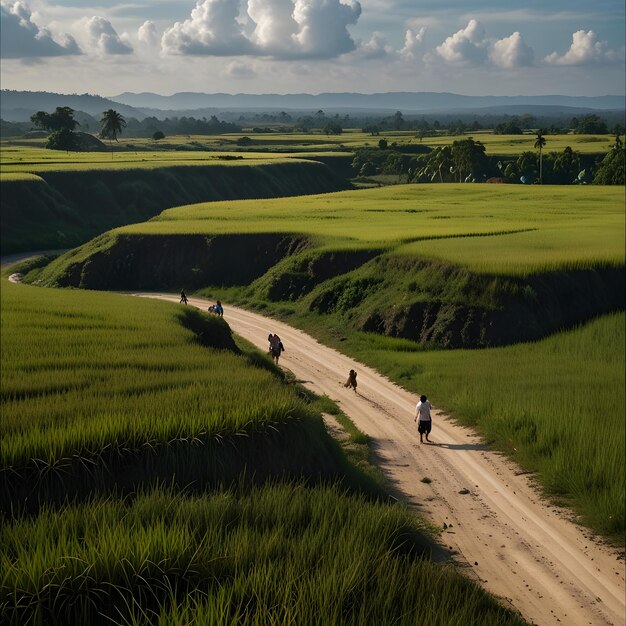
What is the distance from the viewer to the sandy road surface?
13.9 m

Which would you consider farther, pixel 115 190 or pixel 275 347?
pixel 115 190

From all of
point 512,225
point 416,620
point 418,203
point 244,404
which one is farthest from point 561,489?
point 418,203

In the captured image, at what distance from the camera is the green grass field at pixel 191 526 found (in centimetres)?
696

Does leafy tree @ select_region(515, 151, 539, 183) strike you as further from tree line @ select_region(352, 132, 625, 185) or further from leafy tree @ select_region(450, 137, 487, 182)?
leafy tree @ select_region(450, 137, 487, 182)

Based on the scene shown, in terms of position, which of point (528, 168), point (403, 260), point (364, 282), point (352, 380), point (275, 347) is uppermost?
point (528, 168)

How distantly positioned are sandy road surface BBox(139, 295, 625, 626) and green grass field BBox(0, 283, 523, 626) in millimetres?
3058

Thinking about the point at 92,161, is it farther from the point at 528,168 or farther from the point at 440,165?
the point at 528,168

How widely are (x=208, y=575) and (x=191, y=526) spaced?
1.33 m

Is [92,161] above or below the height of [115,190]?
above

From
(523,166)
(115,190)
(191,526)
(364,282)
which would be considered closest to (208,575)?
(191,526)

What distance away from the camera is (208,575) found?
296 inches

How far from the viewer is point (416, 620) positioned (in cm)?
679

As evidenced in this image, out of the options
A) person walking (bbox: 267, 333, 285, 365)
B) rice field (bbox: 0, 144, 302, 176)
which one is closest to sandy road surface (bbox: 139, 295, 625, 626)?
person walking (bbox: 267, 333, 285, 365)

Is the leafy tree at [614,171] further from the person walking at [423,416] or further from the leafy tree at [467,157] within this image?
the person walking at [423,416]
